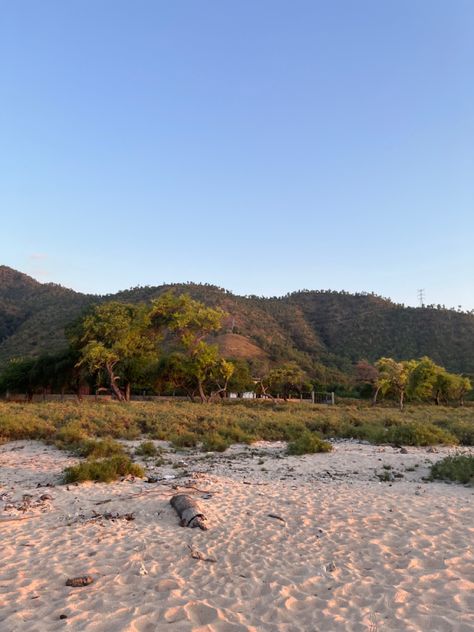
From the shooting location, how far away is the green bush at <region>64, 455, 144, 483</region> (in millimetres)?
11602

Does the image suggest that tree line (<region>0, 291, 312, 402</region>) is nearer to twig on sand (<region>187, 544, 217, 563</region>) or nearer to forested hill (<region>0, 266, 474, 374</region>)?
forested hill (<region>0, 266, 474, 374</region>)

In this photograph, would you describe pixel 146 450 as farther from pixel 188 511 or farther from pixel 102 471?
pixel 188 511

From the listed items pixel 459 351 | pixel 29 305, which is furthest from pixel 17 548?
pixel 29 305

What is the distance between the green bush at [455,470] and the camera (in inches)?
474

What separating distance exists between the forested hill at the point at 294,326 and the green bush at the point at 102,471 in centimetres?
5520

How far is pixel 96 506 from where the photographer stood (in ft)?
31.4

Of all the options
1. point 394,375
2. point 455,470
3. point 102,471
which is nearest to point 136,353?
point 394,375

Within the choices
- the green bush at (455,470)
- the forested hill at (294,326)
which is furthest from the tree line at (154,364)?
the green bush at (455,470)

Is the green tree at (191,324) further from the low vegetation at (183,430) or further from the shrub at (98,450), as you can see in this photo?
the shrub at (98,450)

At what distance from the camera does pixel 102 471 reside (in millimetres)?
11898

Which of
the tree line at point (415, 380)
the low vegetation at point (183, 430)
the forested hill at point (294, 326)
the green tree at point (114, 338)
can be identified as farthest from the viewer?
the forested hill at point (294, 326)

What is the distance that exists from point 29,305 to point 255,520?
299 feet

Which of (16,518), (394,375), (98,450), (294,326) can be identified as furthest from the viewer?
(294,326)

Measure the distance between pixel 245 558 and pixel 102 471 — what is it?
19.7 ft
